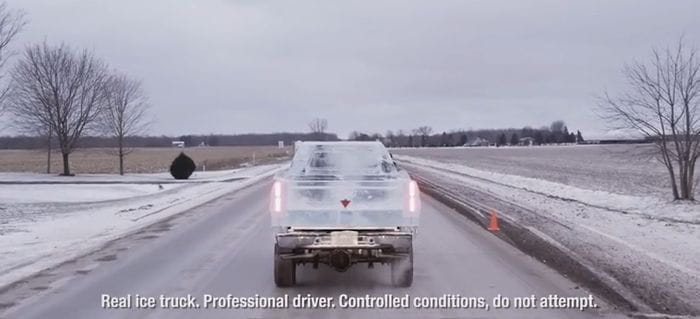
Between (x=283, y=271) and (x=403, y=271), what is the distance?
1407 millimetres

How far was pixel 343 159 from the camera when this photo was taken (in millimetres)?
10312

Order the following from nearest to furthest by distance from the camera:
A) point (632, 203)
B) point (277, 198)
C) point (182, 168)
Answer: point (277, 198)
point (632, 203)
point (182, 168)

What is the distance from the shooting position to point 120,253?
11453 millimetres

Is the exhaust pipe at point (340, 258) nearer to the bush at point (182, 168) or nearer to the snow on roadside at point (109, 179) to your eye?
the snow on roadside at point (109, 179)

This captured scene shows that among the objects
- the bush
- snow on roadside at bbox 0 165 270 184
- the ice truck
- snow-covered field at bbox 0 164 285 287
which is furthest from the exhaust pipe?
the bush

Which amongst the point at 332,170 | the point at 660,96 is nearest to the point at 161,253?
the point at 332,170

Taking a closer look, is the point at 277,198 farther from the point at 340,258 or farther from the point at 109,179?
the point at 109,179

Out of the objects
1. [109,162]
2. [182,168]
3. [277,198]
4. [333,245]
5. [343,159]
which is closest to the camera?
[333,245]

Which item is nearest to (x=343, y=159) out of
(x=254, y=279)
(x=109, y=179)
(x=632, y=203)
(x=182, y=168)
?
(x=254, y=279)

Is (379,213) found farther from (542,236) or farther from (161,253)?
(542,236)

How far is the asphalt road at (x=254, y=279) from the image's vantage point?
7074mm

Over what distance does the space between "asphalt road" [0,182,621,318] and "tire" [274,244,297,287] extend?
0.42ft

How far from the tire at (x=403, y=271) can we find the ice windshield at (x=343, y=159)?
178 cm

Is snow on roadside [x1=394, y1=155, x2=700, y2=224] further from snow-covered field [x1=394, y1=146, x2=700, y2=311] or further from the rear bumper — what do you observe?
the rear bumper
